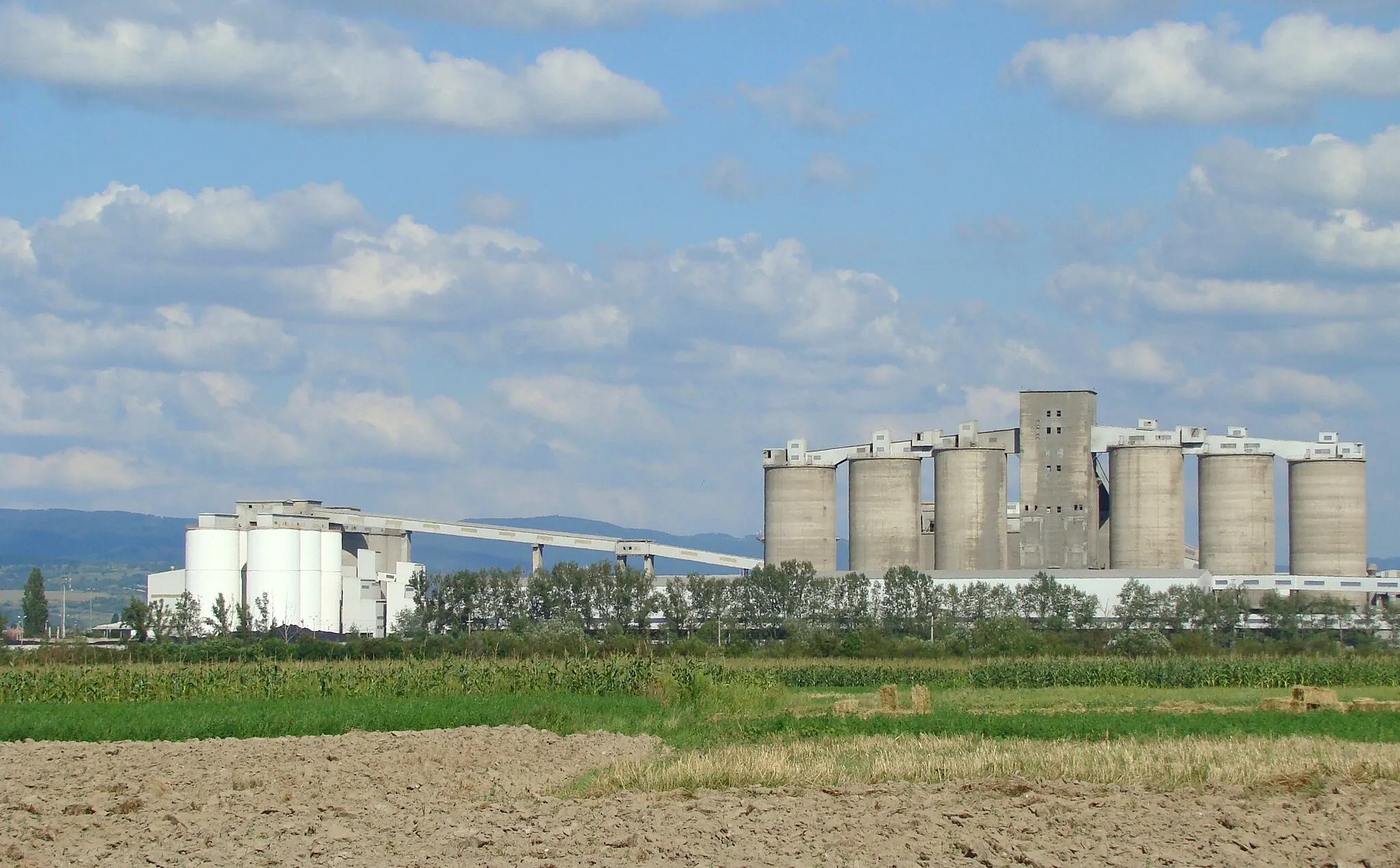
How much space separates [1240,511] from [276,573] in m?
56.3

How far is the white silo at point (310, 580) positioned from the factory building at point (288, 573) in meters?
0.04

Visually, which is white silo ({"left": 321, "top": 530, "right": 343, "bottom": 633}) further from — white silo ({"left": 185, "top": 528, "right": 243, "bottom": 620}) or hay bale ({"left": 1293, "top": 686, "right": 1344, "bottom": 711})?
hay bale ({"left": 1293, "top": 686, "right": 1344, "bottom": 711})

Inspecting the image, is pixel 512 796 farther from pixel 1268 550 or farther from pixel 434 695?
pixel 1268 550

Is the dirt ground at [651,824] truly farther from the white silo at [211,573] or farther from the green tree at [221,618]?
the white silo at [211,573]

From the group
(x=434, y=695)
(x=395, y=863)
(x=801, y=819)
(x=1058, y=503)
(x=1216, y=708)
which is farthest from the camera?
(x=1058, y=503)

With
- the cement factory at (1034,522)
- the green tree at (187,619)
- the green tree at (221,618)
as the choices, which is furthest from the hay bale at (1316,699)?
the green tree at (187,619)

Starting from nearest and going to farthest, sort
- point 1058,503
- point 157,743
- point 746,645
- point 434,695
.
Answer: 1. point 157,743
2. point 434,695
3. point 746,645
4. point 1058,503

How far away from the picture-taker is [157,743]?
30.9 m

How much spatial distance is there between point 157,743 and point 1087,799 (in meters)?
17.9

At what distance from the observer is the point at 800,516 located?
342 ft

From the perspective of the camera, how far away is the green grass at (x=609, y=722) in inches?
1252

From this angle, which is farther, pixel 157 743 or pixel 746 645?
pixel 746 645

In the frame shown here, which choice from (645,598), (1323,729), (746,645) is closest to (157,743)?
(1323,729)

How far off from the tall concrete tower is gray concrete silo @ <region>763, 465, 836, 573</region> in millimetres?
12385
